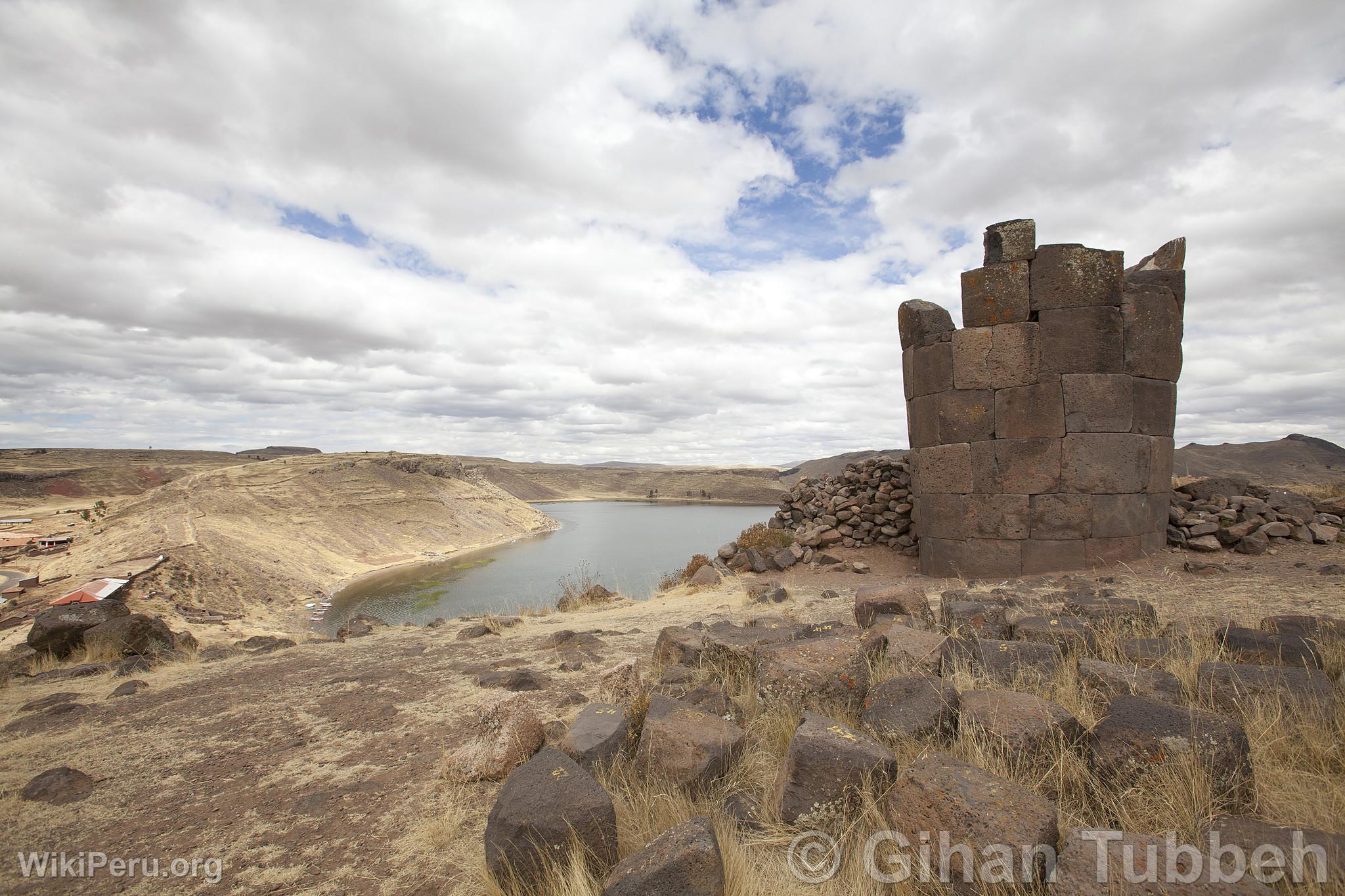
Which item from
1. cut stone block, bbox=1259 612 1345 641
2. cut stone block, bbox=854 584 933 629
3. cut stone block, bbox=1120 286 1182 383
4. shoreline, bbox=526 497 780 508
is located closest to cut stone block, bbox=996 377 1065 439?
cut stone block, bbox=1120 286 1182 383

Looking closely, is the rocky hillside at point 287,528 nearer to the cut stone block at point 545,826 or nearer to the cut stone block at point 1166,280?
the cut stone block at point 545,826

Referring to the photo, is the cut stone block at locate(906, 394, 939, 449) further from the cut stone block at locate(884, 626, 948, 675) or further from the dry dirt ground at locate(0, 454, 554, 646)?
the dry dirt ground at locate(0, 454, 554, 646)

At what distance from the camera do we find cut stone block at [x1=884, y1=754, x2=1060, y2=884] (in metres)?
2.26

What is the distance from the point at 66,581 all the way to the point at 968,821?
20.7 meters

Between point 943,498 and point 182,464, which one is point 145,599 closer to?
point 943,498

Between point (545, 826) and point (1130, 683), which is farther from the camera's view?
point (1130, 683)

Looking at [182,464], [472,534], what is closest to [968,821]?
[472,534]

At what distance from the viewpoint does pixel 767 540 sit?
44.0ft

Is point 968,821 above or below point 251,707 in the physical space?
above

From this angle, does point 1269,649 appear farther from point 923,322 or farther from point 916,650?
point 923,322

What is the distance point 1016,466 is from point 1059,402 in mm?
1123

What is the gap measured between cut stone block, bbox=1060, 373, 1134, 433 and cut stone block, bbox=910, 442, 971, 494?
1527 millimetres

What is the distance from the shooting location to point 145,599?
14367mm

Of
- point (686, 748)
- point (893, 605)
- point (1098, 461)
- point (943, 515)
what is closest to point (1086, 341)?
point (1098, 461)
